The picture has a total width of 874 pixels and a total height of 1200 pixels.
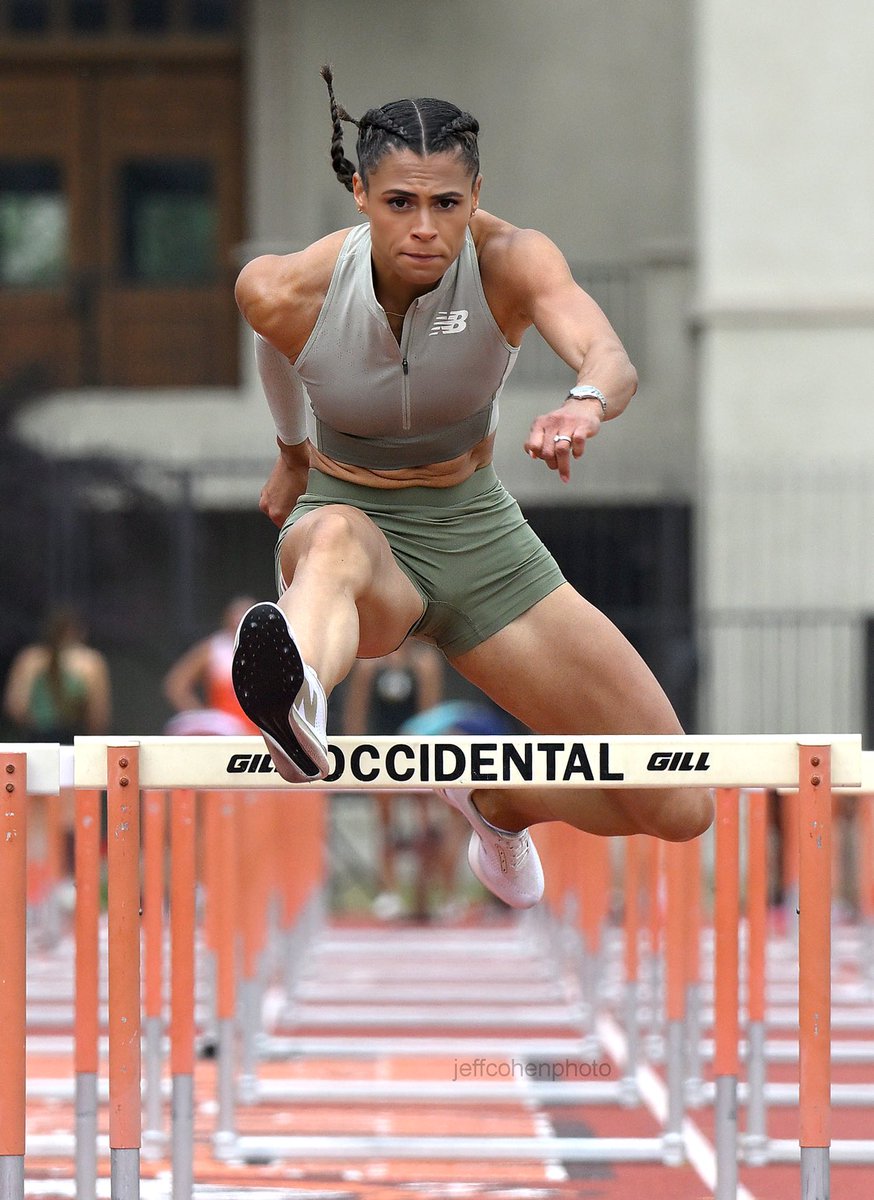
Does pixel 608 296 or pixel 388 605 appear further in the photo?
pixel 608 296

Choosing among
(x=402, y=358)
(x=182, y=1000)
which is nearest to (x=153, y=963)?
(x=182, y=1000)

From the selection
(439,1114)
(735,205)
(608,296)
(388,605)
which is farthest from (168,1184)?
(608,296)

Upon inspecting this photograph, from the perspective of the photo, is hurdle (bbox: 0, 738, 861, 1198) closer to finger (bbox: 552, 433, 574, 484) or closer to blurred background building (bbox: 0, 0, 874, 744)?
finger (bbox: 552, 433, 574, 484)

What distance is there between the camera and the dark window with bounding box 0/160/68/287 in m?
18.7

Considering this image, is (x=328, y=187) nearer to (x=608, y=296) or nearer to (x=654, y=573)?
(x=608, y=296)

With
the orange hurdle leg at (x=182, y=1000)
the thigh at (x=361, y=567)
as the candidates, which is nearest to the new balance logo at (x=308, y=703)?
the thigh at (x=361, y=567)

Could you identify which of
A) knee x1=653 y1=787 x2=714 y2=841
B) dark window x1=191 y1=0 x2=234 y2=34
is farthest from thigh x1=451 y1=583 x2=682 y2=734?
dark window x1=191 y1=0 x2=234 y2=34

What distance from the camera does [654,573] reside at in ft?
48.5

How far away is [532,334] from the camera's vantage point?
17594 mm

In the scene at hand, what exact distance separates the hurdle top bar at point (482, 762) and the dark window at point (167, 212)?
1529 cm

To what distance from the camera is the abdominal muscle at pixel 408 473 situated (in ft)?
14.3

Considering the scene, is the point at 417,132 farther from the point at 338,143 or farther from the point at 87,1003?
the point at 87,1003

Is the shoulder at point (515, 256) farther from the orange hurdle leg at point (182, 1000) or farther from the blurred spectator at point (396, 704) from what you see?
the blurred spectator at point (396, 704)

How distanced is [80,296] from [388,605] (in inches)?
581
